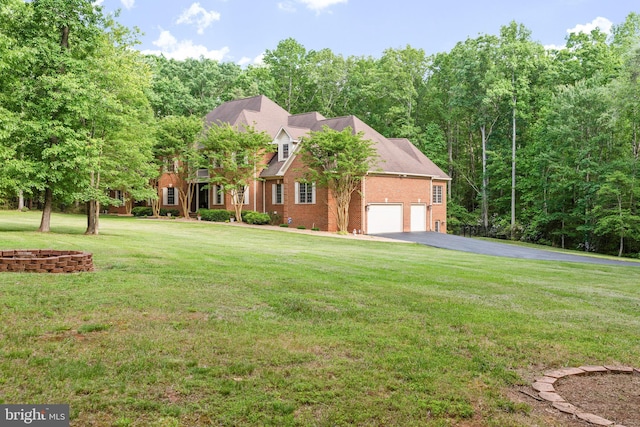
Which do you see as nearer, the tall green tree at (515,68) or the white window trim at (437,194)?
the white window trim at (437,194)

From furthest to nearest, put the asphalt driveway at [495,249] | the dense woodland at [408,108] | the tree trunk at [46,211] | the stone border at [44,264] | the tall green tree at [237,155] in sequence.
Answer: the tall green tree at [237,155]
the asphalt driveway at [495,249]
the tree trunk at [46,211]
the dense woodland at [408,108]
the stone border at [44,264]

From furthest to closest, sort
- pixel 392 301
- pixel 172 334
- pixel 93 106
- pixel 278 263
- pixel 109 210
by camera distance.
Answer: pixel 109 210, pixel 93 106, pixel 278 263, pixel 392 301, pixel 172 334

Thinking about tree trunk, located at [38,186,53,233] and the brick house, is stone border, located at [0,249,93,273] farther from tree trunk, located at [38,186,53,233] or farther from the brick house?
the brick house

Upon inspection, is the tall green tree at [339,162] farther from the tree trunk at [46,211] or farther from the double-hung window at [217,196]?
the tree trunk at [46,211]

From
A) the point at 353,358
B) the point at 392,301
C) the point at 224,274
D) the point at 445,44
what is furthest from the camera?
the point at 445,44

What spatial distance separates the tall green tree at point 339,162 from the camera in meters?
27.2

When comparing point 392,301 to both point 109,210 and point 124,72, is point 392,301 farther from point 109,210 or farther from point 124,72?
point 109,210

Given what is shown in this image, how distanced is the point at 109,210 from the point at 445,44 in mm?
35968

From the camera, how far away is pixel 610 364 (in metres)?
5.64

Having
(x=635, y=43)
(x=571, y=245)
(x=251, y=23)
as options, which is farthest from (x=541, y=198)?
(x=251, y=23)

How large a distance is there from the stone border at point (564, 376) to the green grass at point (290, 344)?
0.19 m

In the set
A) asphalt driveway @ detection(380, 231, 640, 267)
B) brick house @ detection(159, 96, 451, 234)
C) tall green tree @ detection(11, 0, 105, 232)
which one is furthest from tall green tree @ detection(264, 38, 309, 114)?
tall green tree @ detection(11, 0, 105, 232)

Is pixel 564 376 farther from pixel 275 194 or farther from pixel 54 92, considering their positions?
pixel 275 194

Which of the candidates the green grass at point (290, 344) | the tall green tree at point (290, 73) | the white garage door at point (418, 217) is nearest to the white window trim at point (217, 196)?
the white garage door at point (418, 217)
